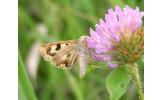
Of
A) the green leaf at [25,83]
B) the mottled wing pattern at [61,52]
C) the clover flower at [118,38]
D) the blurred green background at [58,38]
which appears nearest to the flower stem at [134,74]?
the clover flower at [118,38]

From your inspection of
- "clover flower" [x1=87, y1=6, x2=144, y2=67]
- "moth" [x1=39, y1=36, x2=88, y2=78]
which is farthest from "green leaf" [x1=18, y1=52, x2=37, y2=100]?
"clover flower" [x1=87, y1=6, x2=144, y2=67]

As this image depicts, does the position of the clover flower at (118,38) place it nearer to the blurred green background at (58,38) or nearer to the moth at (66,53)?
the moth at (66,53)

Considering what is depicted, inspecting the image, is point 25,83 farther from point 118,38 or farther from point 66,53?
point 118,38

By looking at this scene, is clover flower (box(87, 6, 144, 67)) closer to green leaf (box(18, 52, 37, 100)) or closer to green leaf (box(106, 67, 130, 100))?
green leaf (box(106, 67, 130, 100))

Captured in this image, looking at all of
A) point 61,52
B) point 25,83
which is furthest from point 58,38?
point 61,52
